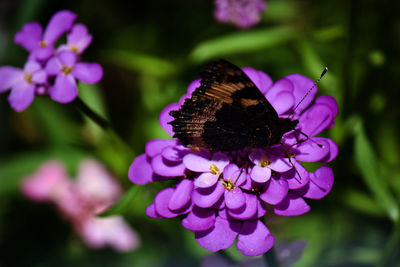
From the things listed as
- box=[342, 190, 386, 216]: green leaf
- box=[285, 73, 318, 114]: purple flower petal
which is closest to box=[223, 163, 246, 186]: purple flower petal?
box=[285, 73, 318, 114]: purple flower petal

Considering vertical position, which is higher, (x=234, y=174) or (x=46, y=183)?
(x=234, y=174)

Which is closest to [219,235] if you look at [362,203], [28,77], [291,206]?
[291,206]

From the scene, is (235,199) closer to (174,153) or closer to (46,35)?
(174,153)

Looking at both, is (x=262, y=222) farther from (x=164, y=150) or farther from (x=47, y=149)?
(x=47, y=149)

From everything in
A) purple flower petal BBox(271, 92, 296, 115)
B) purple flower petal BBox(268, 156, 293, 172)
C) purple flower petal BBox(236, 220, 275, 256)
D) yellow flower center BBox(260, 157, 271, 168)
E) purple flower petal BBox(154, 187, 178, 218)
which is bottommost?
purple flower petal BBox(154, 187, 178, 218)

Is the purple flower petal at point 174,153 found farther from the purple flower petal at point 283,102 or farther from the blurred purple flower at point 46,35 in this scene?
the blurred purple flower at point 46,35

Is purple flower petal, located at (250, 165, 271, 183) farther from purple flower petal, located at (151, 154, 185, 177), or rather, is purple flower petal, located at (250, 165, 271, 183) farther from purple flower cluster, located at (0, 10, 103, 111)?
purple flower cluster, located at (0, 10, 103, 111)

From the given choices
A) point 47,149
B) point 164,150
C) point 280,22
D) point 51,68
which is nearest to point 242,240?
point 164,150

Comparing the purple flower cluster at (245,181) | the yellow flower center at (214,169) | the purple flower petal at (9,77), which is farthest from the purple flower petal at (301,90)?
the purple flower petal at (9,77)
